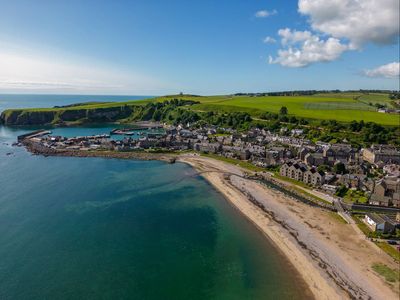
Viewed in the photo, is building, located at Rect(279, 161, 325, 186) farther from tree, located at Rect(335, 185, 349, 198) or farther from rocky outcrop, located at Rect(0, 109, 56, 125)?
rocky outcrop, located at Rect(0, 109, 56, 125)

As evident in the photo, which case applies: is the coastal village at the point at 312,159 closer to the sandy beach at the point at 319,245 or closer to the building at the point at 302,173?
the building at the point at 302,173

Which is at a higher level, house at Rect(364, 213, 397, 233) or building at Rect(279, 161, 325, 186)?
building at Rect(279, 161, 325, 186)

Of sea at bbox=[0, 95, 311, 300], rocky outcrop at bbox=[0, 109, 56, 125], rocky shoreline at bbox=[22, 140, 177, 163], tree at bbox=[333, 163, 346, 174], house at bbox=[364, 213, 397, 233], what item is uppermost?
rocky outcrop at bbox=[0, 109, 56, 125]

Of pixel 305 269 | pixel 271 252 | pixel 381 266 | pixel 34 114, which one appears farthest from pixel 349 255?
pixel 34 114

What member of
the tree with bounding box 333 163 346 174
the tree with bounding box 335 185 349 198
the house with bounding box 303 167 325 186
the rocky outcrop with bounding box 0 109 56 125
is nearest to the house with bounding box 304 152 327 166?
the tree with bounding box 333 163 346 174

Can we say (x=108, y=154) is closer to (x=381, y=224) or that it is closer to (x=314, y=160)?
(x=314, y=160)

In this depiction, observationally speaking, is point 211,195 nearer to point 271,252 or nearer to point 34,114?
point 271,252
